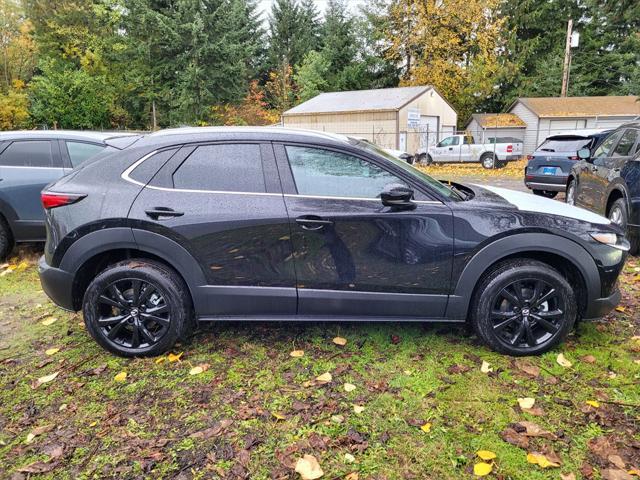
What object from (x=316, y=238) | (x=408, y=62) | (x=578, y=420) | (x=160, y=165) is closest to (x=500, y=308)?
(x=578, y=420)

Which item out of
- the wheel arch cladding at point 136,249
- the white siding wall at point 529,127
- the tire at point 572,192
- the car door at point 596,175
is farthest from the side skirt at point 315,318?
the white siding wall at point 529,127

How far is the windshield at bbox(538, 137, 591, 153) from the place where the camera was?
10898 millimetres

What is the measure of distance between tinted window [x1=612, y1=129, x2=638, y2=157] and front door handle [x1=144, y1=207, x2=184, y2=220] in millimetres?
5632

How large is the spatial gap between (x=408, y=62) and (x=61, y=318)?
39.4m

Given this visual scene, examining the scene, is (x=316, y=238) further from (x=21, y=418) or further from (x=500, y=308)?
(x=21, y=418)

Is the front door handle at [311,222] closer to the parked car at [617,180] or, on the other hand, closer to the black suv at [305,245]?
the black suv at [305,245]

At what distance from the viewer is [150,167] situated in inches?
139

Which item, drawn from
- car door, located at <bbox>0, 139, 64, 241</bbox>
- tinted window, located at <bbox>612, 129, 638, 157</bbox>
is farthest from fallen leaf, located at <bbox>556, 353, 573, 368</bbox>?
car door, located at <bbox>0, 139, 64, 241</bbox>

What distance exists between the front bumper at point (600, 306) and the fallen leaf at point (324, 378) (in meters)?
1.94

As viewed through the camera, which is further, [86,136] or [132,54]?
[132,54]

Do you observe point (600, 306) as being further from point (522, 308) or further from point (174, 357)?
point (174, 357)

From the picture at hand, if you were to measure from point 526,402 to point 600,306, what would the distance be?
105 centimetres

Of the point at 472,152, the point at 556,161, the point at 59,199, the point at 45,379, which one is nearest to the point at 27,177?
the point at 59,199

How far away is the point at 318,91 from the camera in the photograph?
38.9 meters
